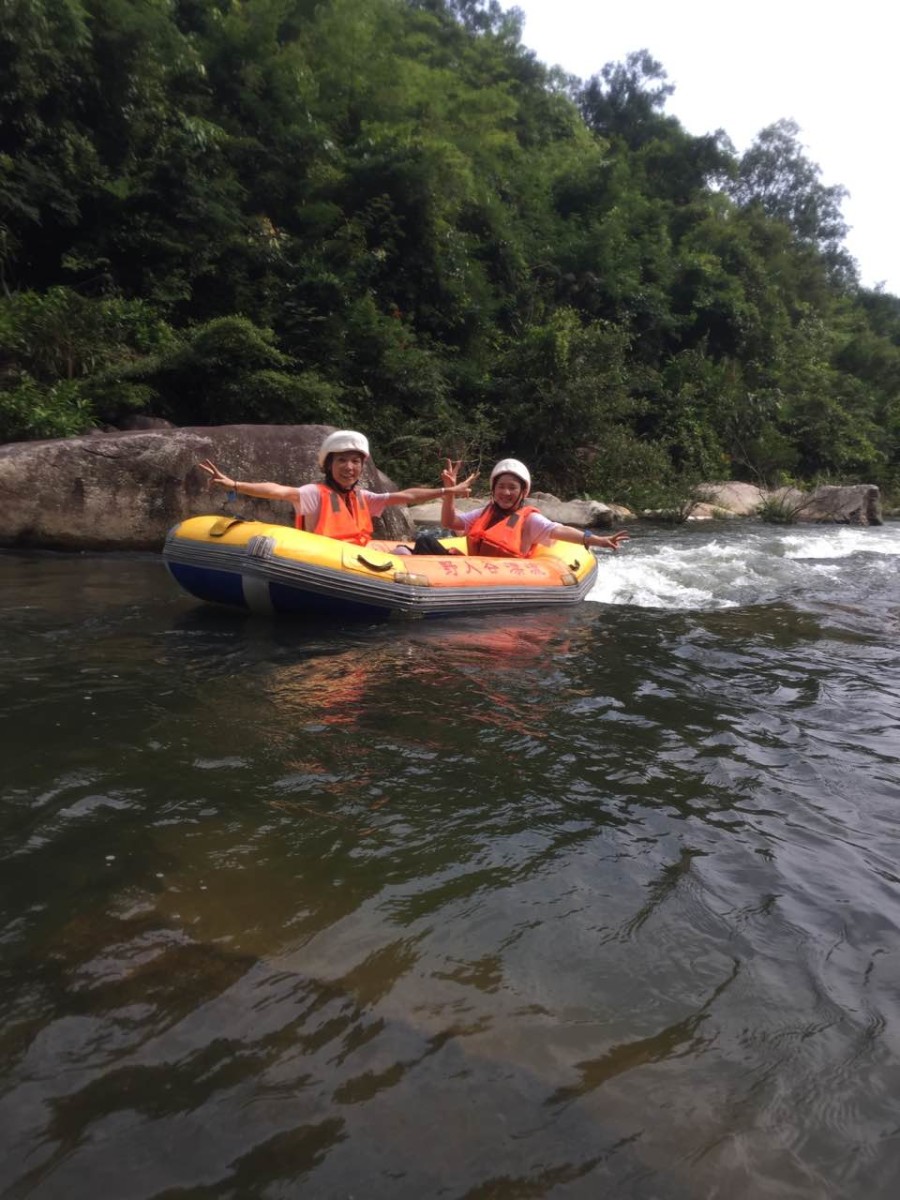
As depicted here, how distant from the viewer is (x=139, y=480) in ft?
26.2

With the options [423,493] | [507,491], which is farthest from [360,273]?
[423,493]

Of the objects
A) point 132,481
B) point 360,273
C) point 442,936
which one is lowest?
point 442,936

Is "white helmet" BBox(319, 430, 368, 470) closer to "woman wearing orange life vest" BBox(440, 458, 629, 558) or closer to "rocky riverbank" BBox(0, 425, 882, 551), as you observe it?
"woman wearing orange life vest" BBox(440, 458, 629, 558)

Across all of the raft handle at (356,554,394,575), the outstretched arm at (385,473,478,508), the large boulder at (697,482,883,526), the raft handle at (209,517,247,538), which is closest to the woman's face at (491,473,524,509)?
the outstretched arm at (385,473,478,508)

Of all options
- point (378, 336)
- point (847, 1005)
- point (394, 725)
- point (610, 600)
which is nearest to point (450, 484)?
point (610, 600)

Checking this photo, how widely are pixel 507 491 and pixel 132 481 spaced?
3.97 m

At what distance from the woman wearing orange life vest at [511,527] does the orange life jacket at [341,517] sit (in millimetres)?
774

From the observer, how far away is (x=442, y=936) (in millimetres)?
1965

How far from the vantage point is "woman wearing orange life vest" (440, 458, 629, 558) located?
20.6 ft

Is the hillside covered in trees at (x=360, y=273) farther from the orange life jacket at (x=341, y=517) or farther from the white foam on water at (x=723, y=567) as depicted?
the orange life jacket at (x=341, y=517)

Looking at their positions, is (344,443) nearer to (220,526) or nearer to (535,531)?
(220,526)

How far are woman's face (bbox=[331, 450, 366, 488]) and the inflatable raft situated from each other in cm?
65

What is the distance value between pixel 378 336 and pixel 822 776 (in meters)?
11.4

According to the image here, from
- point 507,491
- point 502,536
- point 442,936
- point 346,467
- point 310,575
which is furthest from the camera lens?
point 502,536
